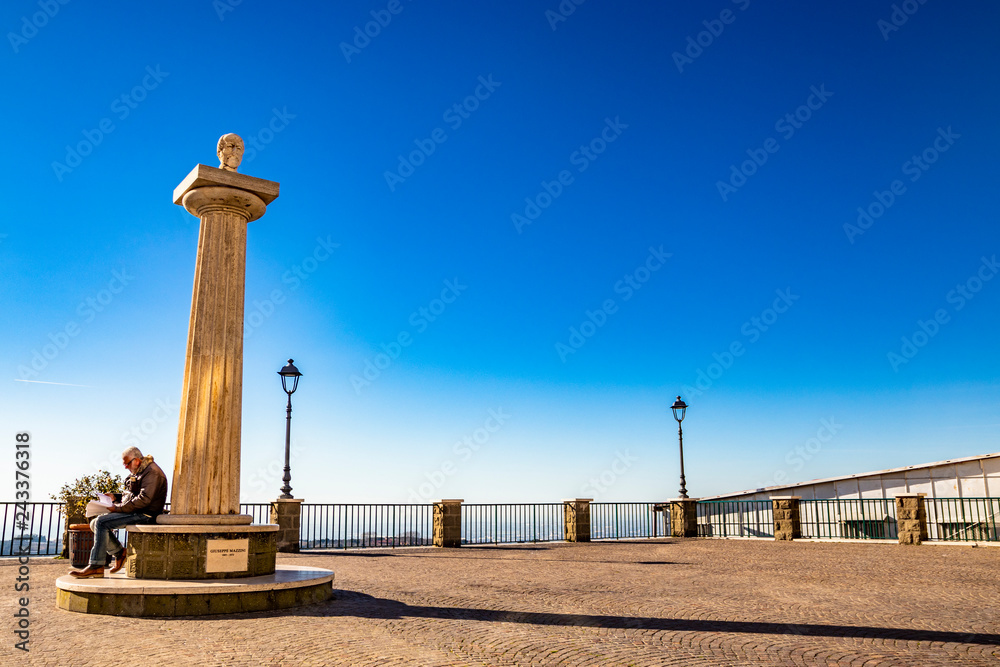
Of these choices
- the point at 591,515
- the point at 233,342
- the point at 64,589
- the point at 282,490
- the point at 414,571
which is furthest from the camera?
the point at 591,515

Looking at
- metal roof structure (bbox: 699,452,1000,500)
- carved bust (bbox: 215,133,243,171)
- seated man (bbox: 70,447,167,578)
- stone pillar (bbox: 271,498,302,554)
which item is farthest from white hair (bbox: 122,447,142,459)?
metal roof structure (bbox: 699,452,1000,500)

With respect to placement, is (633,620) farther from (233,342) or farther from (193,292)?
(193,292)

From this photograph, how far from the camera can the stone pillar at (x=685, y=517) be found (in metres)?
24.0

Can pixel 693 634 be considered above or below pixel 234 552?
below

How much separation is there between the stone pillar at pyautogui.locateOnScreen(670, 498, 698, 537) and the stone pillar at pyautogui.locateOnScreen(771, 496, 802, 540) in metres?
2.72

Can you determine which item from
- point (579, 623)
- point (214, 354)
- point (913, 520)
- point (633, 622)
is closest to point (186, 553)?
point (214, 354)

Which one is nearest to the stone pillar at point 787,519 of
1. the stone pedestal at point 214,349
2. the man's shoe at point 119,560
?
the stone pedestal at point 214,349

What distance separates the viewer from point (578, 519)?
2228cm

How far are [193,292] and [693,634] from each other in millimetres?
7290

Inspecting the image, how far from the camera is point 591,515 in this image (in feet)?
73.8

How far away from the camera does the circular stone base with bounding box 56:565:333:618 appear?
7559 millimetres

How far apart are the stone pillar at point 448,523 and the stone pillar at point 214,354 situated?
11.0 metres

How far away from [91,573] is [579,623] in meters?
5.59

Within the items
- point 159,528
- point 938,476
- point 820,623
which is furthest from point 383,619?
point 938,476
